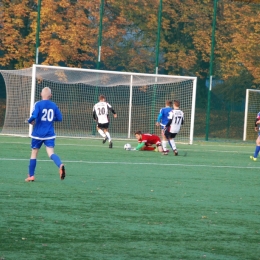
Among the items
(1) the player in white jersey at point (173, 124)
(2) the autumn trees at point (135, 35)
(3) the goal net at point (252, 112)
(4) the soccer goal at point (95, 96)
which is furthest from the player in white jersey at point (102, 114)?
(3) the goal net at point (252, 112)

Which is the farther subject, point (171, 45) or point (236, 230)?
point (171, 45)

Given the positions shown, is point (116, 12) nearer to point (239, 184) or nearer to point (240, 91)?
point (240, 91)

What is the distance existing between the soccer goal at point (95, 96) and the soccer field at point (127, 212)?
10720mm

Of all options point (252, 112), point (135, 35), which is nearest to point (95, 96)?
point (252, 112)

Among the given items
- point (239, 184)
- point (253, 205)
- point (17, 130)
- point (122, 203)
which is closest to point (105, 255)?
point (122, 203)

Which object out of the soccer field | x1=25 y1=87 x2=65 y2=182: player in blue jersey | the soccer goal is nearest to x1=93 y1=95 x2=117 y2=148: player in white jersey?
the soccer goal

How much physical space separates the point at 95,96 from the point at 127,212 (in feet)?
68.3

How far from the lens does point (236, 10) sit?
129 feet

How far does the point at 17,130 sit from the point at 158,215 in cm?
1795

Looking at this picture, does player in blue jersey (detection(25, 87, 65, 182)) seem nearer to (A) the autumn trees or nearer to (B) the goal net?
(A) the autumn trees

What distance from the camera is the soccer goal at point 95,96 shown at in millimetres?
26953

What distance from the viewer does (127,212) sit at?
9.20 m

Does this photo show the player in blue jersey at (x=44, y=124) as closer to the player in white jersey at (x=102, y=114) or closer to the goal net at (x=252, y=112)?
the player in white jersey at (x=102, y=114)

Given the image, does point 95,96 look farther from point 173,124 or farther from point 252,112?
point 173,124
